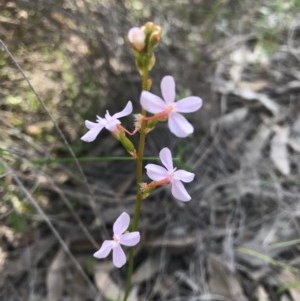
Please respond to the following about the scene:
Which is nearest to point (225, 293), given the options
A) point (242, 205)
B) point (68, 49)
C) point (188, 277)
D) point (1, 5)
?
point (188, 277)

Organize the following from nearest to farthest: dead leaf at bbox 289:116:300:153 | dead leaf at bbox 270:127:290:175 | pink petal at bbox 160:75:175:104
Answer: pink petal at bbox 160:75:175:104, dead leaf at bbox 270:127:290:175, dead leaf at bbox 289:116:300:153

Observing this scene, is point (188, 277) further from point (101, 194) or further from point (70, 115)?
point (70, 115)

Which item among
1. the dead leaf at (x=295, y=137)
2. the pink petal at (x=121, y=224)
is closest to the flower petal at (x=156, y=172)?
the pink petal at (x=121, y=224)

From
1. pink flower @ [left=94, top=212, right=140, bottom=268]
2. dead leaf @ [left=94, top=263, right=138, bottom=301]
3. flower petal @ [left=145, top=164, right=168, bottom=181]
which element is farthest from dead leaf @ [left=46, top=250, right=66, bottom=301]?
flower petal @ [left=145, top=164, right=168, bottom=181]

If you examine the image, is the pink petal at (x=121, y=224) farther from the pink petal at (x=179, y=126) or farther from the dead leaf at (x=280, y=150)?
the dead leaf at (x=280, y=150)

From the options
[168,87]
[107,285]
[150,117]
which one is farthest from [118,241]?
[107,285]

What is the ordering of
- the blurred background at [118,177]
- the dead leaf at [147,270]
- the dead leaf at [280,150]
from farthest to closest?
the dead leaf at [280,150]
the dead leaf at [147,270]
the blurred background at [118,177]

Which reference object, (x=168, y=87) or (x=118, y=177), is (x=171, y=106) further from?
(x=118, y=177)

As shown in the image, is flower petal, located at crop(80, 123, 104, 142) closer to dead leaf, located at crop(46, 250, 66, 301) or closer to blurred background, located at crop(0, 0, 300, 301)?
blurred background, located at crop(0, 0, 300, 301)
